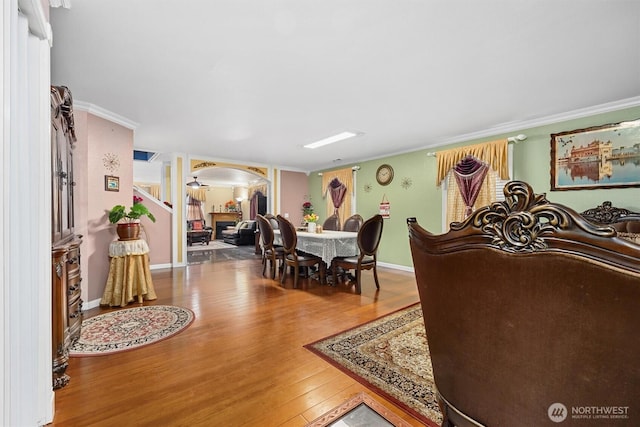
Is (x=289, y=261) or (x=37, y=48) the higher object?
(x=37, y=48)

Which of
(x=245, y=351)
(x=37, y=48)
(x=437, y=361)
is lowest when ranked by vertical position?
(x=245, y=351)

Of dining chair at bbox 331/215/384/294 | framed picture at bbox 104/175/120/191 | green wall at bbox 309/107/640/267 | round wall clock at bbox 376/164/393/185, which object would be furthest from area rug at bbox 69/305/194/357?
round wall clock at bbox 376/164/393/185

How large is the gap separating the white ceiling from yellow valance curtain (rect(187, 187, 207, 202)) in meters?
8.40

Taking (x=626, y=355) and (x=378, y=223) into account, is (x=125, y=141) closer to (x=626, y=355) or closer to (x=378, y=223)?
(x=378, y=223)

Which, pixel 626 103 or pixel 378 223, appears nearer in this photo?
pixel 626 103

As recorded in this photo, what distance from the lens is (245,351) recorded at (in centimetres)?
209

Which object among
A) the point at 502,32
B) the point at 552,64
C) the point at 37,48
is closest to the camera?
the point at 37,48

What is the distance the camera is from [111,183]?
3520 mm

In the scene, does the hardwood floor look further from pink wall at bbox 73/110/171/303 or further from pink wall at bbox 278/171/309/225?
pink wall at bbox 278/171/309/225

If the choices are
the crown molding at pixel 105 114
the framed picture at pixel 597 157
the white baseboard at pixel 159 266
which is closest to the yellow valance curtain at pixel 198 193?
the white baseboard at pixel 159 266

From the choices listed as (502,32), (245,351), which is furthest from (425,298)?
(502,32)

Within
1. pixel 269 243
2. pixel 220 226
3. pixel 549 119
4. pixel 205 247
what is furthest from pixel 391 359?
pixel 220 226

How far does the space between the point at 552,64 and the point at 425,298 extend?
267 cm

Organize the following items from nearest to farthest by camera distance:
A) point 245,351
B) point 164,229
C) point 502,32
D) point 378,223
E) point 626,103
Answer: point 502,32 < point 245,351 < point 626,103 < point 378,223 < point 164,229
